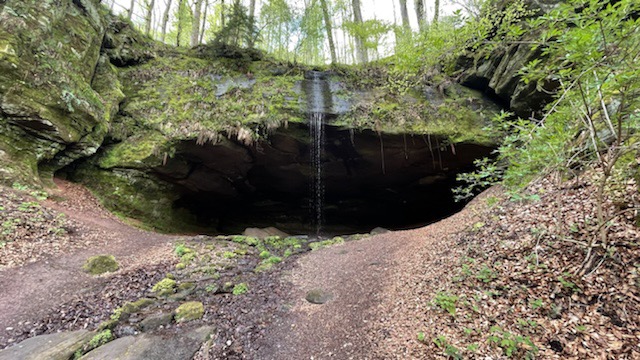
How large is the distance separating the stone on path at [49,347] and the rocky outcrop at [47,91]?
5.86 meters

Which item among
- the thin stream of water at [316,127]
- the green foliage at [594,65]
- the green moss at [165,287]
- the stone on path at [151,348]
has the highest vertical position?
the thin stream of water at [316,127]

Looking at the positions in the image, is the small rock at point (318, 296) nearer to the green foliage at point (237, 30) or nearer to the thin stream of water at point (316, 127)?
the thin stream of water at point (316, 127)

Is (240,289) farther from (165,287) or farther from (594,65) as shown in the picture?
(594,65)

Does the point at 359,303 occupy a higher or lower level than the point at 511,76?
lower

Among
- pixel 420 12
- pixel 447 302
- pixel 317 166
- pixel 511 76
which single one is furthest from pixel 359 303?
pixel 420 12

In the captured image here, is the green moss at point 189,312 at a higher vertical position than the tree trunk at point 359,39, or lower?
lower

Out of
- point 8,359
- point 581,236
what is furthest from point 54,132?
point 581,236

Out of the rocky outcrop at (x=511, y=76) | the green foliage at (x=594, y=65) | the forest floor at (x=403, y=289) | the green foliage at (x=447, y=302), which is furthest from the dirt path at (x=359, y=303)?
the rocky outcrop at (x=511, y=76)

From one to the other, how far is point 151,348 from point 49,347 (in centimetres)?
121

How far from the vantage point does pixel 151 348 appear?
11.3 ft

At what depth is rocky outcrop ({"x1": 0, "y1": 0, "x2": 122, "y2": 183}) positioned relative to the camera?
23.5 feet

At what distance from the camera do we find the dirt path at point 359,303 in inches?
138

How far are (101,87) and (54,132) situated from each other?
117 inches

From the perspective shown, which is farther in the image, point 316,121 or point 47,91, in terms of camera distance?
point 316,121
